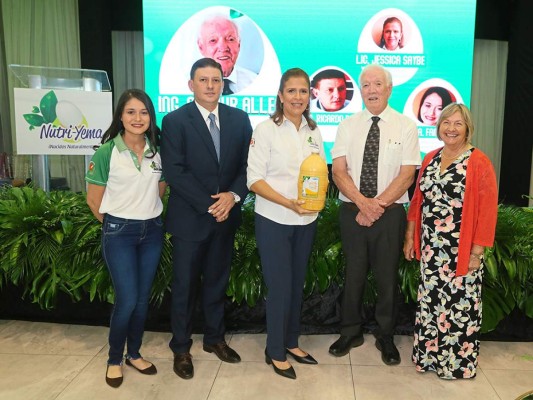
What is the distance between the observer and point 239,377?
2.50 m

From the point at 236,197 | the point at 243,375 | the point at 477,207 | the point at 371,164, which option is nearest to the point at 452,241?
the point at 477,207

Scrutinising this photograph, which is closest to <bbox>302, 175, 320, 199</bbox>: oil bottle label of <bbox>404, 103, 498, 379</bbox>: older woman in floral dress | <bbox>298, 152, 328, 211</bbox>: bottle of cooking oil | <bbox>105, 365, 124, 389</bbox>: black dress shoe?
<bbox>298, 152, 328, 211</bbox>: bottle of cooking oil

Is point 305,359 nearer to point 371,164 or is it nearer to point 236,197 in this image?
point 236,197

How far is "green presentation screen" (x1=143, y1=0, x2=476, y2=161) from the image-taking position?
19.2 ft

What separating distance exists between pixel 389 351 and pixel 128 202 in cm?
172

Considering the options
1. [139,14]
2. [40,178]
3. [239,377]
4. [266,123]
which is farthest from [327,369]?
[139,14]

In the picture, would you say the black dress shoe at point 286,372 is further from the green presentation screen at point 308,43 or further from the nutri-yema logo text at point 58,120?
the green presentation screen at point 308,43

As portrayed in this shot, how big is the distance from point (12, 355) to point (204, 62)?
6.83ft

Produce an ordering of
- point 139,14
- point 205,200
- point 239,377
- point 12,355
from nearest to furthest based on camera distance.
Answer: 1. point 205,200
2. point 239,377
3. point 12,355
4. point 139,14

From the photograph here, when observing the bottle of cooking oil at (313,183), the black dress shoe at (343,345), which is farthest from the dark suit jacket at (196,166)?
the black dress shoe at (343,345)

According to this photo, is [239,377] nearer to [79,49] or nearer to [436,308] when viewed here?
[436,308]

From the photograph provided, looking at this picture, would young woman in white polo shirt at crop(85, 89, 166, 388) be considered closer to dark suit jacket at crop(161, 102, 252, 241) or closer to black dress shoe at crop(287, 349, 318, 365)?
dark suit jacket at crop(161, 102, 252, 241)

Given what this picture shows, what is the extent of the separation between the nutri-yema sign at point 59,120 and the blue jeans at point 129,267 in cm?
193

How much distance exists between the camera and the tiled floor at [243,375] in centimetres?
→ 234
